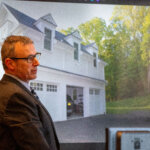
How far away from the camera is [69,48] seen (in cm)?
213

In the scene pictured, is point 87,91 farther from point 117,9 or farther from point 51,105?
point 117,9

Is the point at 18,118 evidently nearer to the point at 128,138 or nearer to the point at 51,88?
the point at 128,138

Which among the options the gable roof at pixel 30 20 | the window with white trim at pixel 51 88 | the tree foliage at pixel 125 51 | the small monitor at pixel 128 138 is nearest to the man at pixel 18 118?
A: the small monitor at pixel 128 138

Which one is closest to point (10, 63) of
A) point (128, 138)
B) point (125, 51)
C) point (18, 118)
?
point (18, 118)

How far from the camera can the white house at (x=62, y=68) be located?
6.46 ft

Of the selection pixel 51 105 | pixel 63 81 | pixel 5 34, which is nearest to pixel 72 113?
pixel 51 105

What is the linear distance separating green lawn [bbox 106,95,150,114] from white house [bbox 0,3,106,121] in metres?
0.11

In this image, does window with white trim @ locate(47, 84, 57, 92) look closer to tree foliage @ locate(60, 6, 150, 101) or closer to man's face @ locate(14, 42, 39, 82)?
tree foliage @ locate(60, 6, 150, 101)

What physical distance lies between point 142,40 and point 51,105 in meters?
1.47

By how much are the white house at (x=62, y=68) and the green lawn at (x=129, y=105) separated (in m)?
0.11

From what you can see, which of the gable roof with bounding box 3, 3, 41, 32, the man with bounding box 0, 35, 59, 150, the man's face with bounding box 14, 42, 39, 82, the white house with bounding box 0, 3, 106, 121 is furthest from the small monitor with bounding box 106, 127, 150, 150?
the gable roof with bounding box 3, 3, 41, 32

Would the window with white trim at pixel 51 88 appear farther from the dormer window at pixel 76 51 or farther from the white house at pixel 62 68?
the dormer window at pixel 76 51

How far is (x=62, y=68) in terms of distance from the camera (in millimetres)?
2076

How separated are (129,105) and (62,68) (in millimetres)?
1004
